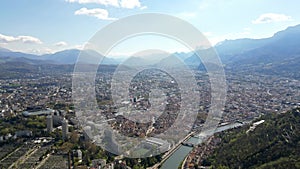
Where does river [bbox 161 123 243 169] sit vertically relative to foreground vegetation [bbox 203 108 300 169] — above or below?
below

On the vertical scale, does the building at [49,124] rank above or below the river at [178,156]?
above

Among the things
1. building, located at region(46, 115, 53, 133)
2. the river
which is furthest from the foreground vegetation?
building, located at region(46, 115, 53, 133)

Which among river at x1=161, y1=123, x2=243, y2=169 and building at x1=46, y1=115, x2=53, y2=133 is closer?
river at x1=161, y1=123, x2=243, y2=169

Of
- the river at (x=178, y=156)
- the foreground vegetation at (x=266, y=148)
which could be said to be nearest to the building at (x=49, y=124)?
the river at (x=178, y=156)

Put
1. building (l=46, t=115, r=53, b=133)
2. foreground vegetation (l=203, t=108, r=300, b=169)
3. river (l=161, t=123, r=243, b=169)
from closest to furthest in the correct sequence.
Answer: foreground vegetation (l=203, t=108, r=300, b=169) → river (l=161, t=123, r=243, b=169) → building (l=46, t=115, r=53, b=133)

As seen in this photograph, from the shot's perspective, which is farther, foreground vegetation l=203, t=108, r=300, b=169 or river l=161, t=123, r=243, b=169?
river l=161, t=123, r=243, b=169

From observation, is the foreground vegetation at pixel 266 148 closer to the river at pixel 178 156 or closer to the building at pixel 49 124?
the river at pixel 178 156

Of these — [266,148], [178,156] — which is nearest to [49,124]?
[178,156]

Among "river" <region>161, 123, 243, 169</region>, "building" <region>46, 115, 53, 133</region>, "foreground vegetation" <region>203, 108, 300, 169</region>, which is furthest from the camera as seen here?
"building" <region>46, 115, 53, 133</region>

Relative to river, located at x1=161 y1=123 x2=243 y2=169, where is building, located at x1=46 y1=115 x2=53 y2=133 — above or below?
above

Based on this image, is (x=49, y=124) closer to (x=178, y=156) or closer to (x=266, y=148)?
(x=178, y=156)

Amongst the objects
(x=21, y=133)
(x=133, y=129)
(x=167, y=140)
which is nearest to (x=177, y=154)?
(x=167, y=140)

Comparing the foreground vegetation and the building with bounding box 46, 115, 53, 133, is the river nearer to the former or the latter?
the foreground vegetation
